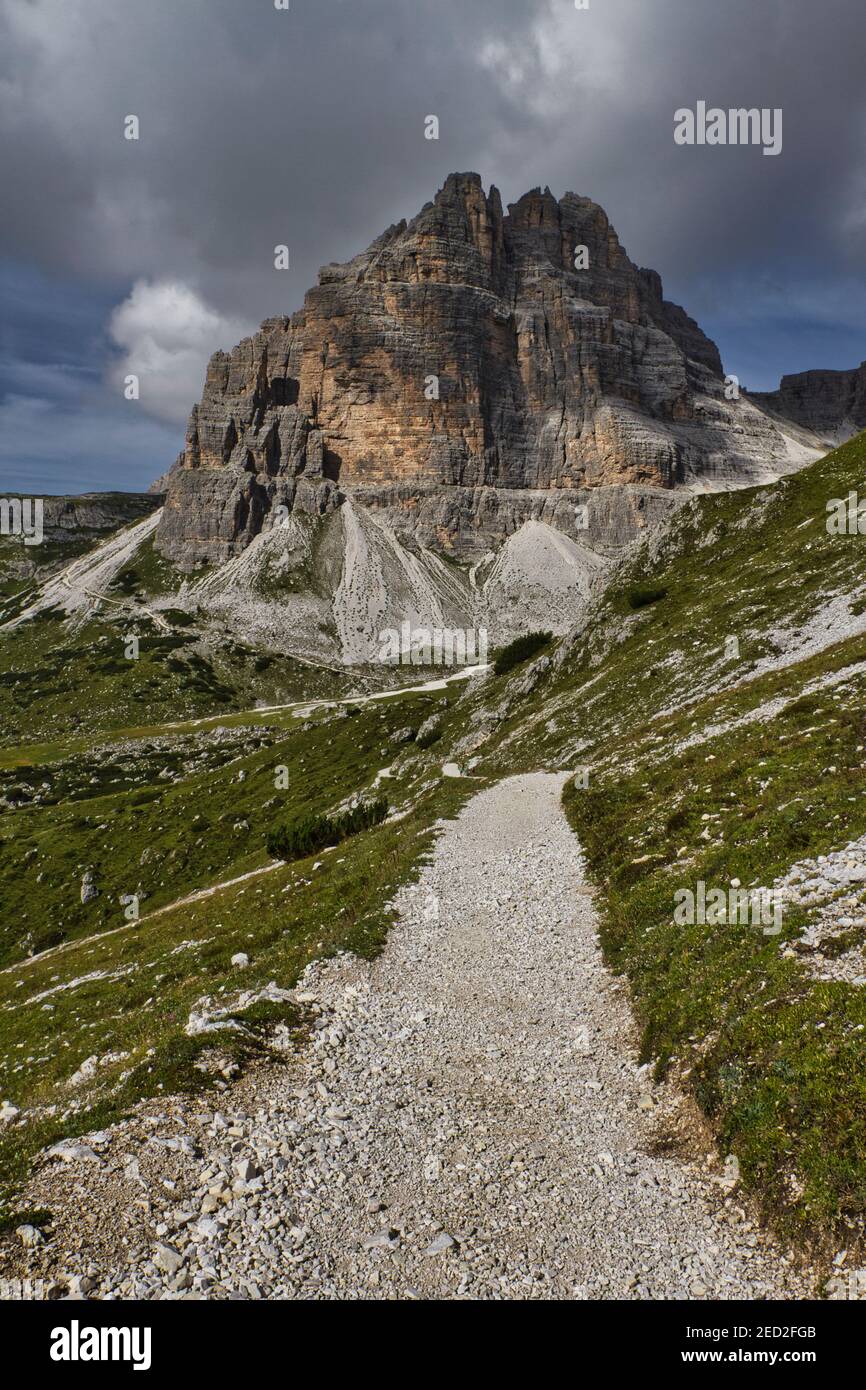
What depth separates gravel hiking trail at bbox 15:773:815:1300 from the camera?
7535 mm

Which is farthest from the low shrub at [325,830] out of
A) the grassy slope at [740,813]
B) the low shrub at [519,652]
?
the low shrub at [519,652]

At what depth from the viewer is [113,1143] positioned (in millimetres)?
9375

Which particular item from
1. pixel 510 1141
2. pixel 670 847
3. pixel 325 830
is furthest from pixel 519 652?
pixel 510 1141

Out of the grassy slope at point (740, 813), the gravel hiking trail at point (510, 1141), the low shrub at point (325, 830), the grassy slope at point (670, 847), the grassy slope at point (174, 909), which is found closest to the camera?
the gravel hiking trail at point (510, 1141)

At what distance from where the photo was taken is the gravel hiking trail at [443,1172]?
297 inches

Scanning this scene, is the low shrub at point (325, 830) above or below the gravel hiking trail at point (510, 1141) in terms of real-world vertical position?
Result: below

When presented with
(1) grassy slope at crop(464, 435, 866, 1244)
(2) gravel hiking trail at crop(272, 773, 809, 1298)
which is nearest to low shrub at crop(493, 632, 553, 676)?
(1) grassy slope at crop(464, 435, 866, 1244)

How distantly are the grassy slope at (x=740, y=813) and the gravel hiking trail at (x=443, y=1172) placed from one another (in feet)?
2.96

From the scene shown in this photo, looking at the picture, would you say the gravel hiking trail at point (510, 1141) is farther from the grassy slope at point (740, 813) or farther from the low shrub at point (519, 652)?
the low shrub at point (519, 652)

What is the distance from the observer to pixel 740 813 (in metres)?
19.0

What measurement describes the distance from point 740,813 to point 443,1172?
1331cm

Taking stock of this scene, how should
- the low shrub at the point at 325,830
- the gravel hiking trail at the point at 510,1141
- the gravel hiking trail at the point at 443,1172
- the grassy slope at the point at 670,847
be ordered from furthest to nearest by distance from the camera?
the low shrub at the point at 325,830 < the grassy slope at the point at 670,847 < the gravel hiking trail at the point at 510,1141 < the gravel hiking trail at the point at 443,1172

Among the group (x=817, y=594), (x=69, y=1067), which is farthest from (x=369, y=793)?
(x=69, y=1067)

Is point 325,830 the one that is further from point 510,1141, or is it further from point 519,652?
point 519,652
